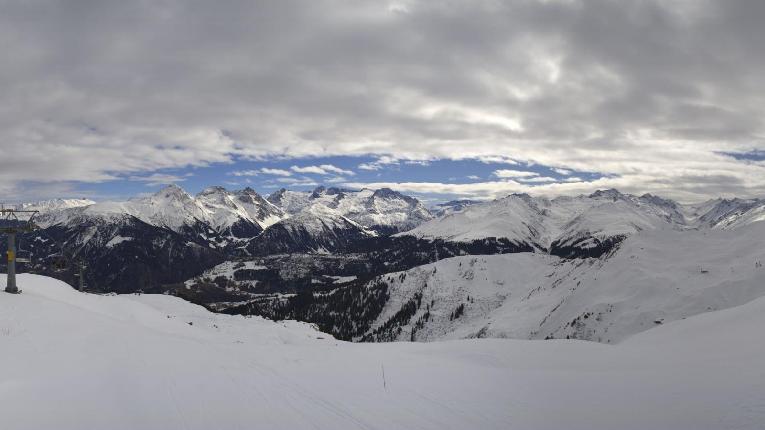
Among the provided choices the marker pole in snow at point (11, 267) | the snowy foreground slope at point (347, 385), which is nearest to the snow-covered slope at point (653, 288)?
the snowy foreground slope at point (347, 385)

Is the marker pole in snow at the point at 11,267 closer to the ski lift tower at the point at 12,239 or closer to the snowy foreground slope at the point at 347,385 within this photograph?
the ski lift tower at the point at 12,239

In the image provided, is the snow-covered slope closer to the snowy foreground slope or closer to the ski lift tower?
the snowy foreground slope

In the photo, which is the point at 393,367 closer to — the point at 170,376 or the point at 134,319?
the point at 170,376

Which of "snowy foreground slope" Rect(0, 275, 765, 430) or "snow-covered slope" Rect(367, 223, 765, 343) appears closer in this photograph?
"snowy foreground slope" Rect(0, 275, 765, 430)

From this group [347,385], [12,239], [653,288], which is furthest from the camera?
[653,288]

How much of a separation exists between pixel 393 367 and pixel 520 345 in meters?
13.0

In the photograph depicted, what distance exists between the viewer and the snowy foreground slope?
39.7 ft

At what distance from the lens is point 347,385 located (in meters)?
17.0

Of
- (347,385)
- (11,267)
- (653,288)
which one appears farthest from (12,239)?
(653,288)

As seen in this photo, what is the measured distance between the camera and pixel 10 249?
36.9 metres

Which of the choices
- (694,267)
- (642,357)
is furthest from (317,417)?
(694,267)

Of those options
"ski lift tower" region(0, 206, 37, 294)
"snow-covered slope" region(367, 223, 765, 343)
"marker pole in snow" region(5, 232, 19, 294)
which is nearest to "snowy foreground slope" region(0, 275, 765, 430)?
"marker pole in snow" region(5, 232, 19, 294)

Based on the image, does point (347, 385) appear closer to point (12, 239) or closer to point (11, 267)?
point (11, 267)

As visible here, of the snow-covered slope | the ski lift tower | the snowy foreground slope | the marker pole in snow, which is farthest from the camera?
the snow-covered slope
